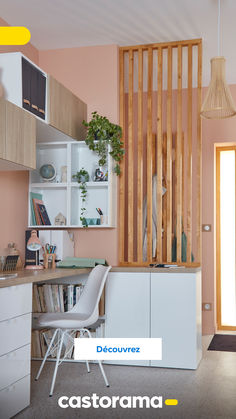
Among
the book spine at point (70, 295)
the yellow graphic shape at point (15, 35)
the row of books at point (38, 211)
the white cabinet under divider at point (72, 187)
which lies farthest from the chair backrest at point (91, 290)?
the yellow graphic shape at point (15, 35)

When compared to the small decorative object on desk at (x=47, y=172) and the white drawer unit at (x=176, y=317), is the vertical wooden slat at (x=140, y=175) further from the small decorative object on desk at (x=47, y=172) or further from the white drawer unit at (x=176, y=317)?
the small decorative object on desk at (x=47, y=172)

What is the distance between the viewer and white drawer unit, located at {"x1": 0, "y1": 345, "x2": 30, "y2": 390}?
2561mm

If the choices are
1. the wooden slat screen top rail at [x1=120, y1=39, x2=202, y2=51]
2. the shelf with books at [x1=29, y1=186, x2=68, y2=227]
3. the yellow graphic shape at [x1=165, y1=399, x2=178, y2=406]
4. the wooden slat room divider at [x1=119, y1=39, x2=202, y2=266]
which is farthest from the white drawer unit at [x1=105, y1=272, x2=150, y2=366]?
the wooden slat screen top rail at [x1=120, y1=39, x2=202, y2=51]

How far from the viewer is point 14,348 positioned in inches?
106

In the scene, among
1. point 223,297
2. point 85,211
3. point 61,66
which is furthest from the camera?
point 223,297

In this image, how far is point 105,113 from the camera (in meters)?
4.59

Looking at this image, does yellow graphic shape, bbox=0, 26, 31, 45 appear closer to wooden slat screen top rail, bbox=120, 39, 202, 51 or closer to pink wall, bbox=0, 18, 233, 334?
pink wall, bbox=0, 18, 233, 334

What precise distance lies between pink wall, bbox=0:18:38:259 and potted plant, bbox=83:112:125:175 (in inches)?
27.3

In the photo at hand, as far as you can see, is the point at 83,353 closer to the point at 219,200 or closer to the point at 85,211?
the point at 85,211

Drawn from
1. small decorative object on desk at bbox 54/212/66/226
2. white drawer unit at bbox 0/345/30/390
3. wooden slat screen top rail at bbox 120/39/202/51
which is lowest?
white drawer unit at bbox 0/345/30/390

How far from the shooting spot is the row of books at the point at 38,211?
436 cm

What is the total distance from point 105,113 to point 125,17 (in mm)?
872

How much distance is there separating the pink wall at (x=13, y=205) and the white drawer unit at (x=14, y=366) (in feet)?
4.34

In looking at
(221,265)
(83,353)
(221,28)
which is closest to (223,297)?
(221,265)
